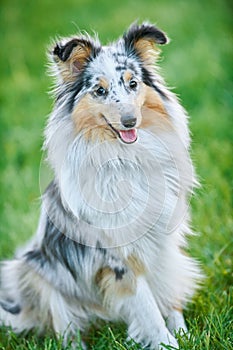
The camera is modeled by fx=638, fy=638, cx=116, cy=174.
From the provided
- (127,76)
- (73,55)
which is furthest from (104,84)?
(73,55)

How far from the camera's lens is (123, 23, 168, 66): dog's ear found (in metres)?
3.81

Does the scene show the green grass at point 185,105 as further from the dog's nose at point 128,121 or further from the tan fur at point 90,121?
the dog's nose at point 128,121

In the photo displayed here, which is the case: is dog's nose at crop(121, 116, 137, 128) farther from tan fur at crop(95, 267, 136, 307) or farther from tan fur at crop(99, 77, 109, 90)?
tan fur at crop(95, 267, 136, 307)

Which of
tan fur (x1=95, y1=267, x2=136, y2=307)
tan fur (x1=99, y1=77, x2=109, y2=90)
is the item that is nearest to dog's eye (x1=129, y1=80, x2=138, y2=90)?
tan fur (x1=99, y1=77, x2=109, y2=90)

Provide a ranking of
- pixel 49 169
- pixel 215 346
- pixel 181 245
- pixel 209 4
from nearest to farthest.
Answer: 1. pixel 215 346
2. pixel 49 169
3. pixel 181 245
4. pixel 209 4

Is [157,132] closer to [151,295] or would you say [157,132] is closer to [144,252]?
[144,252]

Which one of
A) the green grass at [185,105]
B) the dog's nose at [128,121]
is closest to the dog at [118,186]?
the dog's nose at [128,121]

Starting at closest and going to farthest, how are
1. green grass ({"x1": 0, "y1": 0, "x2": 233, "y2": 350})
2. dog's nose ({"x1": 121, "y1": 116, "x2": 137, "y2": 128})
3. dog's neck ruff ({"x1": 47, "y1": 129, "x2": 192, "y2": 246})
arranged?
dog's nose ({"x1": 121, "y1": 116, "x2": 137, "y2": 128}) < dog's neck ruff ({"x1": 47, "y1": 129, "x2": 192, "y2": 246}) < green grass ({"x1": 0, "y1": 0, "x2": 233, "y2": 350})

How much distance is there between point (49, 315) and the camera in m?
4.31

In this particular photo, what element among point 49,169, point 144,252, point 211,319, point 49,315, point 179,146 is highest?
point 179,146

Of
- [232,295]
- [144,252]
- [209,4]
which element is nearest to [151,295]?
[144,252]

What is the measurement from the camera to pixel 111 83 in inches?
143

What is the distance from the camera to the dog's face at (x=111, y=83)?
359 centimetres

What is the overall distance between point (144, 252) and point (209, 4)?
25.8 ft
